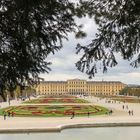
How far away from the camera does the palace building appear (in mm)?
148375

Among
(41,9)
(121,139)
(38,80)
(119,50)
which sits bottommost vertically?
(121,139)

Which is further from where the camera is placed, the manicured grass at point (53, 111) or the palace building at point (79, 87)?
the palace building at point (79, 87)

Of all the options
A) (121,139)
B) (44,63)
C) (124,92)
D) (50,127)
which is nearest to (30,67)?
(44,63)

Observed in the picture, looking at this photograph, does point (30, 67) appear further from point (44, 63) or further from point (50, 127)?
point (50, 127)

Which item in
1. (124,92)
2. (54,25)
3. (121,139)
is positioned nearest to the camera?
(54,25)

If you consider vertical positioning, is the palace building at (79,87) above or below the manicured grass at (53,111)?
above

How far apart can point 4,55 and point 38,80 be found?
1.96ft

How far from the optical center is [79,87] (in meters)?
148

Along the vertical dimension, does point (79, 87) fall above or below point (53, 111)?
above

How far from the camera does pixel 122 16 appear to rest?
5645 mm

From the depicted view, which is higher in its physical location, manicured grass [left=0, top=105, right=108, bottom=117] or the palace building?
the palace building

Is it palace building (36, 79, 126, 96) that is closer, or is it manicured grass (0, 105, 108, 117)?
manicured grass (0, 105, 108, 117)

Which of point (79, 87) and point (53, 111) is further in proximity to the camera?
point (79, 87)

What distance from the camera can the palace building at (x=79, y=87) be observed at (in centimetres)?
14838
